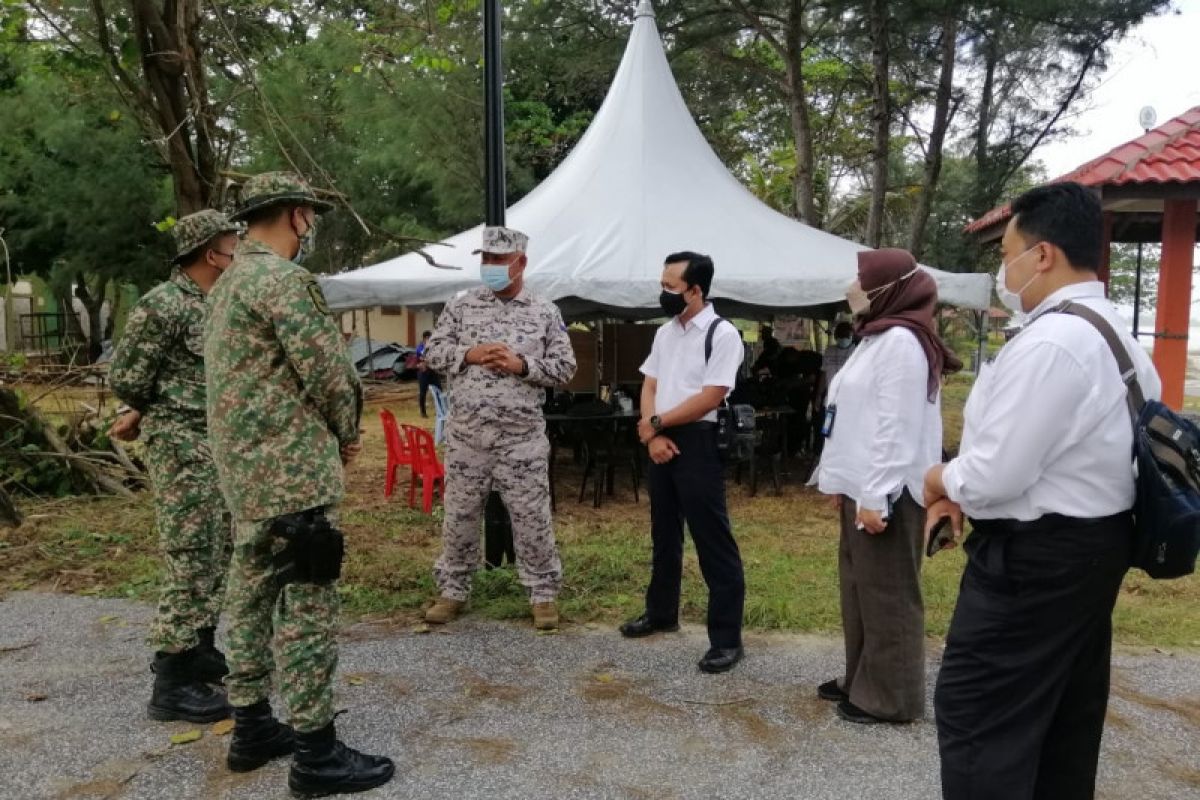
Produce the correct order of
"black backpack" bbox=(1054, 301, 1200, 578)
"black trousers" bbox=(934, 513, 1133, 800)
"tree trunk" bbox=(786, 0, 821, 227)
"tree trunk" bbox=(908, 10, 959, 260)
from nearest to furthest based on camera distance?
"black backpack" bbox=(1054, 301, 1200, 578) < "black trousers" bbox=(934, 513, 1133, 800) < "tree trunk" bbox=(786, 0, 821, 227) < "tree trunk" bbox=(908, 10, 959, 260)

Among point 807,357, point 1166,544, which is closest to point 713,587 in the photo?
point 1166,544

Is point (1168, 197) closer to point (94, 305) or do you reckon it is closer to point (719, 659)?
point (719, 659)

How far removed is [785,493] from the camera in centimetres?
865

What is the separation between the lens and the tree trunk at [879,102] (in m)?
11.8

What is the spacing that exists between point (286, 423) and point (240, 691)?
88 centimetres

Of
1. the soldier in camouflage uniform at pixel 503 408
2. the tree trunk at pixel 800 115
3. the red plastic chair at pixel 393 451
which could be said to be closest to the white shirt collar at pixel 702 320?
the soldier in camouflage uniform at pixel 503 408

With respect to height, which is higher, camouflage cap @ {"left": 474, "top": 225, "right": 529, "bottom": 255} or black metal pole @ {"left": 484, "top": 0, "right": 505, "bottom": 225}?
black metal pole @ {"left": 484, "top": 0, "right": 505, "bottom": 225}

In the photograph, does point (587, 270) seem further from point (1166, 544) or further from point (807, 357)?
point (1166, 544)

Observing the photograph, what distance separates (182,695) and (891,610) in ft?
8.51

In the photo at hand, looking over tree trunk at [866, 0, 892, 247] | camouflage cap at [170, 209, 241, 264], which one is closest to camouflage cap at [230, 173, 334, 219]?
camouflage cap at [170, 209, 241, 264]

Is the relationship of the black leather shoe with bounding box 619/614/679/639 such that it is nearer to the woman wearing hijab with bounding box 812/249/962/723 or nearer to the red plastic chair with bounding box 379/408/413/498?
the woman wearing hijab with bounding box 812/249/962/723

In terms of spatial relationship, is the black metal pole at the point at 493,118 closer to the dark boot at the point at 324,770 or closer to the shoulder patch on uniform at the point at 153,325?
the shoulder patch on uniform at the point at 153,325

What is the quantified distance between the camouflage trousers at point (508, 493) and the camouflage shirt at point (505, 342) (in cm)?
9

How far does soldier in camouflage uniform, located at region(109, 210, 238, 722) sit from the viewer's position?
11.7 feet
